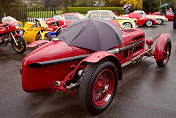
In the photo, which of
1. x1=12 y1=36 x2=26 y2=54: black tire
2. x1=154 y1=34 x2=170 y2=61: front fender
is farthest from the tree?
x1=12 y1=36 x2=26 y2=54: black tire

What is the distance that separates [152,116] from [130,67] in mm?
2213

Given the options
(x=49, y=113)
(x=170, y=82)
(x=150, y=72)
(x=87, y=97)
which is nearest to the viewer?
(x=87, y=97)

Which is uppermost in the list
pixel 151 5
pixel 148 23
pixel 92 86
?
pixel 151 5

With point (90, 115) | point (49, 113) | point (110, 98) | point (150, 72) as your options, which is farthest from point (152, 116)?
point (150, 72)

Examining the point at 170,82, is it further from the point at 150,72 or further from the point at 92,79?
the point at 92,79

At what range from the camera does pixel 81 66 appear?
2.77 m

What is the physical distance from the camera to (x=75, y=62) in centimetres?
289

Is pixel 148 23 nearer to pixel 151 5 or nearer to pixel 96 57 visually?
pixel 96 57

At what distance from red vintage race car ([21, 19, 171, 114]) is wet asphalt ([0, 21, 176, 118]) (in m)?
0.33

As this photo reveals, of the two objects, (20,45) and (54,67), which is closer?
(54,67)

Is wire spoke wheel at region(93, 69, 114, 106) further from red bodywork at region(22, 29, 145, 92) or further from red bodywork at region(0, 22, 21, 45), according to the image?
red bodywork at region(0, 22, 21, 45)

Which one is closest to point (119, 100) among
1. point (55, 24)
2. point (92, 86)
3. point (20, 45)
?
point (92, 86)

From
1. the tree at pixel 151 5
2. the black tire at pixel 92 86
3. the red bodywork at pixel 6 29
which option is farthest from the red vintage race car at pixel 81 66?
the tree at pixel 151 5

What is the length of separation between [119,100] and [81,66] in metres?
0.99
